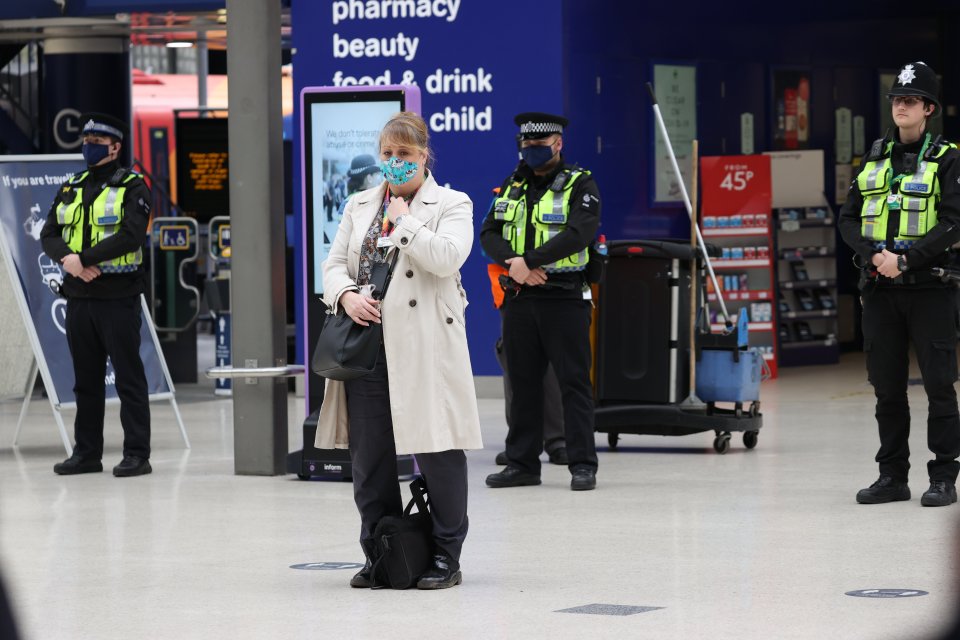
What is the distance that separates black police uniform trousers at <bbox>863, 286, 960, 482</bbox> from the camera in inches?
305

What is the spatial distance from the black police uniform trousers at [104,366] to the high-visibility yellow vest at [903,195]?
4170mm

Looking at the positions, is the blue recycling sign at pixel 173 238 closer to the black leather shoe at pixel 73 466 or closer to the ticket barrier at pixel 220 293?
the ticket barrier at pixel 220 293

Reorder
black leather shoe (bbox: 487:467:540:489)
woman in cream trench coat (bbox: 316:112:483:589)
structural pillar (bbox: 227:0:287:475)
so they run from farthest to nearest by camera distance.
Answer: structural pillar (bbox: 227:0:287:475)
black leather shoe (bbox: 487:467:540:489)
woman in cream trench coat (bbox: 316:112:483:589)

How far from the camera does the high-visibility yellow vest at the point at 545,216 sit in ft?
28.5

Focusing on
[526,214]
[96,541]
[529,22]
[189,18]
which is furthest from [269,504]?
[189,18]

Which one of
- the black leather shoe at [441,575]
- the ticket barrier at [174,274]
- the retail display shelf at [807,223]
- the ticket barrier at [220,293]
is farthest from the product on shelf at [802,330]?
the black leather shoe at [441,575]

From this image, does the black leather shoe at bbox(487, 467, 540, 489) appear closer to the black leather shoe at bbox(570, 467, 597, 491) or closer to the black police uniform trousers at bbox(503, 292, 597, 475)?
the black police uniform trousers at bbox(503, 292, 597, 475)

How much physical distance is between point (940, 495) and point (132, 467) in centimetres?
440

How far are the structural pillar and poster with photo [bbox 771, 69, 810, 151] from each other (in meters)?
8.95

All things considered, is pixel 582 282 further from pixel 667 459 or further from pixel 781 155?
pixel 781 155

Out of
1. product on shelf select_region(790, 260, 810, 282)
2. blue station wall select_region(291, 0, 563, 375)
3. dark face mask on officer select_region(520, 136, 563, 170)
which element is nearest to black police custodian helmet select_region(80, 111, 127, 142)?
dark face mask on officer select_region(520, 136, 563, 170)

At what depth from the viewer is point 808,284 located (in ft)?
55.3

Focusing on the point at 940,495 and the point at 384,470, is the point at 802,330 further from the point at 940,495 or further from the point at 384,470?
the point at 384,470

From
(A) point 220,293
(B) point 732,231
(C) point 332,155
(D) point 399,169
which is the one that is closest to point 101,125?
(C) point 332,155
